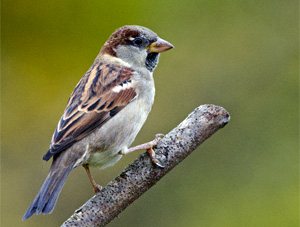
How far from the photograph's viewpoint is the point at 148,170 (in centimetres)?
424

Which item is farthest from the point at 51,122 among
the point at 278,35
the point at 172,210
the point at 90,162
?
the point at 278,35

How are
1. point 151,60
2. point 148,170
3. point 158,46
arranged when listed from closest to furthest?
1. point 148,170
2. point 158,46
3. point 151,60

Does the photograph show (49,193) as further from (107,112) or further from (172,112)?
(172,112)

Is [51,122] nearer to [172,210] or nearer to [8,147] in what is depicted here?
[8,147]

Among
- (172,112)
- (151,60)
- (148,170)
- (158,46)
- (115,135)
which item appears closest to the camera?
(148,170)

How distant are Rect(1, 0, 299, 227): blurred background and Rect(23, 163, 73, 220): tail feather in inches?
85.1


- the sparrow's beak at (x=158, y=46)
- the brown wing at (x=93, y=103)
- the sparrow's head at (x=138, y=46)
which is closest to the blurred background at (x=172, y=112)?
the sparrow's head at (x=138, y=46)

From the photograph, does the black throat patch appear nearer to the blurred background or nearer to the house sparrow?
the house sparrow

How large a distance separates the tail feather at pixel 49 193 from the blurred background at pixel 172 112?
216cm

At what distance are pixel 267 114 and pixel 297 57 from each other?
805 mm

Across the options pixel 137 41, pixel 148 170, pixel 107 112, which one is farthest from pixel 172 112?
pixel 148 170

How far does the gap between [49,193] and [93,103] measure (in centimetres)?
79

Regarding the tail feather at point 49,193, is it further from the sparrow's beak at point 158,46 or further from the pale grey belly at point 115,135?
the sparrow's beak at point 158,46

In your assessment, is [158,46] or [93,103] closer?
[93,103]
